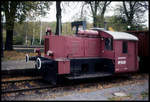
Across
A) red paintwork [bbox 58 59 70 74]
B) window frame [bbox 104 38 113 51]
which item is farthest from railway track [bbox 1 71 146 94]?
window frame [bbox 104 38 113 51]

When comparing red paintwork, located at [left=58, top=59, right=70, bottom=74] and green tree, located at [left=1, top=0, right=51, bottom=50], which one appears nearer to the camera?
red paintwork, located at [left=58, top=59, right=70, bottom=74]

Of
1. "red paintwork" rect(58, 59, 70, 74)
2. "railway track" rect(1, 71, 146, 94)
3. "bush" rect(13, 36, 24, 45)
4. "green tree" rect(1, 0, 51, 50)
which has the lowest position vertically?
"railway track" rect(1, 71, 146, 94)

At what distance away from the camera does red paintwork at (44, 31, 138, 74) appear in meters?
9.37

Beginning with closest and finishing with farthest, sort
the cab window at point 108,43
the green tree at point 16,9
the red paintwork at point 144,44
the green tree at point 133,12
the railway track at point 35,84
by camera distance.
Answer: the railway track at point 35,84, the cab window at point 108,43, the red paintwork at point 144,44, the green tree at point 16,9, the green tree at point 133,12

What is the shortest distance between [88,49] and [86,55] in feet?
1.25

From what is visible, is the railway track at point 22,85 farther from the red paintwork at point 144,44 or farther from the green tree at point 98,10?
the green tree at point 98,10

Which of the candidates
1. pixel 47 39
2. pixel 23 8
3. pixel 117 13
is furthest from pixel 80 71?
pixel 117 13

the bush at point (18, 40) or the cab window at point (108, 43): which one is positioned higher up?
the cab window at point (108, 43)

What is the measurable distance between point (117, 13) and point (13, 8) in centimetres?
1632

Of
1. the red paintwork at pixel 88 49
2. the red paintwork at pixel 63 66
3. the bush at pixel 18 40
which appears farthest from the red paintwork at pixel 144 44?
the bush at pixel 18 40

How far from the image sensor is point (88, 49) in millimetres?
10320

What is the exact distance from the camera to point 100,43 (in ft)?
35.7

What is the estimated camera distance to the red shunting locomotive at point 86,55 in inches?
360

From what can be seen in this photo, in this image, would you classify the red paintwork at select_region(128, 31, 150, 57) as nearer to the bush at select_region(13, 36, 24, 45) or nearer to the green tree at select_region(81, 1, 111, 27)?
the green tree at select_region(81, 1, 111, 27)
